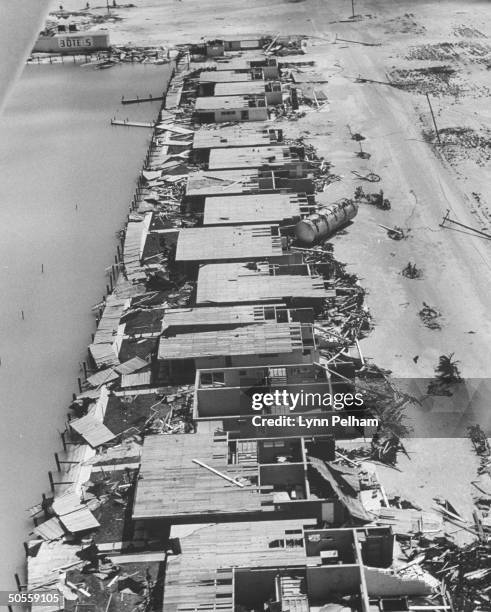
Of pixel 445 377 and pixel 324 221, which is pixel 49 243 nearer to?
pixel 324 221

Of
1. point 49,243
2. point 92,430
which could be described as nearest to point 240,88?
point 49,243

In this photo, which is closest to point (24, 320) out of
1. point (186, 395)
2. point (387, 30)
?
point (186, 395)

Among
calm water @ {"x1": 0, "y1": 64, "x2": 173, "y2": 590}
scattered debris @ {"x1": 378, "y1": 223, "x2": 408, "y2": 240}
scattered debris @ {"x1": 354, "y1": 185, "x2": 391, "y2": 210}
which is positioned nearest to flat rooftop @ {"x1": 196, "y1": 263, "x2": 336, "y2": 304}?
calm water @ {"x1": 0, "y1": 64, "x2": 173, "y2": 590}

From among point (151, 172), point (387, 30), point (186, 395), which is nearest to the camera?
point (186, 395)

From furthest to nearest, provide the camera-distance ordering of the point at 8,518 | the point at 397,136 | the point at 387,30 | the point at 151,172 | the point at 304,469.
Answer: the point at 387,30 < the point at 397,136 < the point at 151,172 < the point at 8,518 < the point at 304,469

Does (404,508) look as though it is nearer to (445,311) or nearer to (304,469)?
(304,469)

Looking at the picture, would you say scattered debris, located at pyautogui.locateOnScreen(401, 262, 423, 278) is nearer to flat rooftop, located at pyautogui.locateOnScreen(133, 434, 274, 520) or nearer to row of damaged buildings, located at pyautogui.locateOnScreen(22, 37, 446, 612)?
row of damaged buildings, located at pyautogui.locateOnScreen(22, 37, 446, 612)

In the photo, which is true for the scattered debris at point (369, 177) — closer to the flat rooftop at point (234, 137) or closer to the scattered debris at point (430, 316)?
the flat rooftop at point (234, 137)

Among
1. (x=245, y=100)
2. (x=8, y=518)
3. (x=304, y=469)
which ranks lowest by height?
(x=8, y=518)
